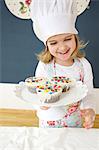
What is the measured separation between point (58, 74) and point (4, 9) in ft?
3.93

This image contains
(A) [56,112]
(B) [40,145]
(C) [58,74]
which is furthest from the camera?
(C) [58,74]

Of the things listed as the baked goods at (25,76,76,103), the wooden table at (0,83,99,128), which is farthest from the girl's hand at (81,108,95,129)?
the wooden table at (0,83,99,128)

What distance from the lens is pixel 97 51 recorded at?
2656 mm

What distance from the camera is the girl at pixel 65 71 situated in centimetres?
149

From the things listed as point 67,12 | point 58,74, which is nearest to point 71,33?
point 67,12

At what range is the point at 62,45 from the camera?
1541 millimetres

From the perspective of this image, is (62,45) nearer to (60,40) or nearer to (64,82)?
(60,40)

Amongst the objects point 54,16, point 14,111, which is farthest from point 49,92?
point 14,111

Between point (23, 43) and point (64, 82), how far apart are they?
51.7 inches

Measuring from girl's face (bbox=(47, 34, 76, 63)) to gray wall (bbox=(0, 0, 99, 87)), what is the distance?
1042 mm

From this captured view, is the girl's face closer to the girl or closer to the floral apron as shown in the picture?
the girl

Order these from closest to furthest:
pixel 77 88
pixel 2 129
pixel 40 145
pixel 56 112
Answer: pixel 40 145
pixel 2 129
pixel 77 88
pixel 56 112

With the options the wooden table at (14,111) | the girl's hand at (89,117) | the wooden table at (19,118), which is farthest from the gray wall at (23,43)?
the girl's hand at (89,117)

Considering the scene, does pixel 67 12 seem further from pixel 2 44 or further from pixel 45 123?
pixel 2 44
